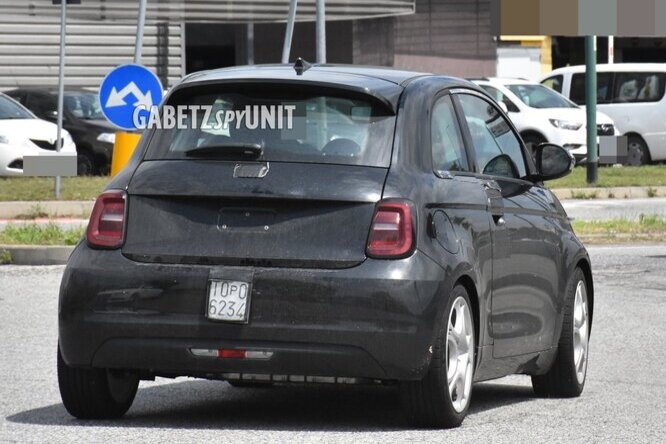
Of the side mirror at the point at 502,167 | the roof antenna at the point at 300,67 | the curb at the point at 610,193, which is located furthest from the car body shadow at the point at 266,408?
the curb at the point at 610,193

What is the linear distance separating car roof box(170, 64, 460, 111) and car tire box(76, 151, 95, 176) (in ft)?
69.5

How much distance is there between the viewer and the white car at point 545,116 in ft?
102

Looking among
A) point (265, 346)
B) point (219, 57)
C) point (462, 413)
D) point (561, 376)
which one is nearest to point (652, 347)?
point (561, 376)

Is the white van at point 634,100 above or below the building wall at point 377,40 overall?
below

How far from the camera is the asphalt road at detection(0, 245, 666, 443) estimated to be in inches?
281

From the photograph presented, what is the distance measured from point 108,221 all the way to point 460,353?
155cm

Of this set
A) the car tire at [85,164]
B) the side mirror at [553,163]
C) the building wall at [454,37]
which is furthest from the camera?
the building wall at [454,37]

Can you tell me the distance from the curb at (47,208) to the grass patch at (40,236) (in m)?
3.61

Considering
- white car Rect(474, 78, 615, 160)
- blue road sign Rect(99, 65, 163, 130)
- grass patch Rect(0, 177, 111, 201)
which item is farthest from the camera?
white car Rect(474, 78, 615, 160)

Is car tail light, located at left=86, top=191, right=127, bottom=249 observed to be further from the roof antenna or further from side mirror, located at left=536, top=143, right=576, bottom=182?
side mirror, located at left=536, top=143, right=576, bottom=182

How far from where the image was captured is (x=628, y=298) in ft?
45.0

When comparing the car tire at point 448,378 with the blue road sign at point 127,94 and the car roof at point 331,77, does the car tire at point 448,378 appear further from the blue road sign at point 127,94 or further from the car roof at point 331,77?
the blue road sign at point 127,94

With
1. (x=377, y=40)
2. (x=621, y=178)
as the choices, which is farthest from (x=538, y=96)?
(x=377, y=40)

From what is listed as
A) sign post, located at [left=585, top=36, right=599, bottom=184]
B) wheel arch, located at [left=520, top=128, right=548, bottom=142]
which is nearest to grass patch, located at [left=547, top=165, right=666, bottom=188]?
sign post, located at [left=585, top=36, right=599, bottom=184]
